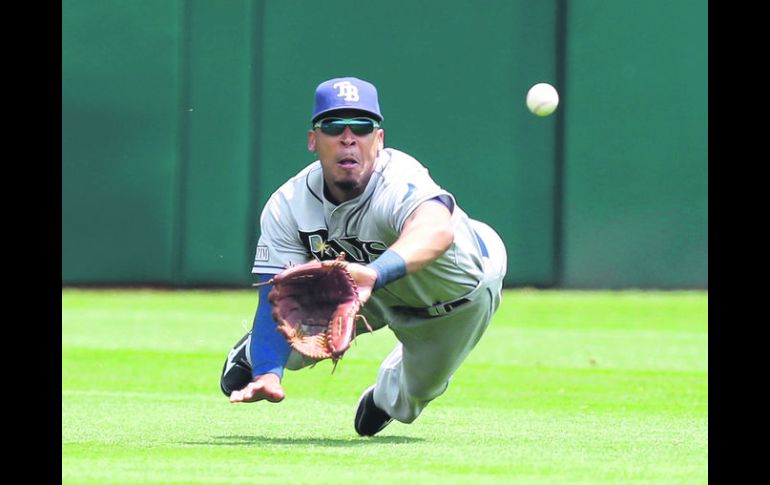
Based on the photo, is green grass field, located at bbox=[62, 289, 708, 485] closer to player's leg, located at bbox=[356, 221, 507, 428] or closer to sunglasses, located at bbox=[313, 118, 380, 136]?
player's leg, located at bbox=[356, 221, 507, 428]

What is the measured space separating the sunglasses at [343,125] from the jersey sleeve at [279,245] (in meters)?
0.41

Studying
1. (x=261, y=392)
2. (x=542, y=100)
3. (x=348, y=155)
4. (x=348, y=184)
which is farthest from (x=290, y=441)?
(x=542, y=100)

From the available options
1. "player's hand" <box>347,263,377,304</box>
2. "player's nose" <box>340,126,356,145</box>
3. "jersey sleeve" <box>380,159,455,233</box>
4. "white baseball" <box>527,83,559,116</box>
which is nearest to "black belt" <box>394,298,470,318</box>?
"jersey sleeve" <box>380,159,455,233</box>

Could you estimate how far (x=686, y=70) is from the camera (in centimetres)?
1358

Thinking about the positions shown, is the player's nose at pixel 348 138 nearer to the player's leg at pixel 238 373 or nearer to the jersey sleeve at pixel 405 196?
the jersey sleeve at pixel 405 196

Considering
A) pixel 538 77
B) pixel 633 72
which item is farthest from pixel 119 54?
pixel 633 72

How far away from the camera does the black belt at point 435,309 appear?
5805 millimetres

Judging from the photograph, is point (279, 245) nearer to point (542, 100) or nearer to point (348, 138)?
point (348, 138)

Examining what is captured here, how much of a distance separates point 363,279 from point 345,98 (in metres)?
0.90

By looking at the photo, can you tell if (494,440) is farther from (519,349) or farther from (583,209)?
(583,209)

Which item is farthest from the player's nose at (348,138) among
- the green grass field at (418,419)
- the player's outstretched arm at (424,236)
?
the green grass field at (418,419)

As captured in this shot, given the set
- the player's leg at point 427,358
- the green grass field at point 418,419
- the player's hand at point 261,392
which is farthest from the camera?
the player's leg at point 427,358

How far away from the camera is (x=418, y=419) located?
6531mm
